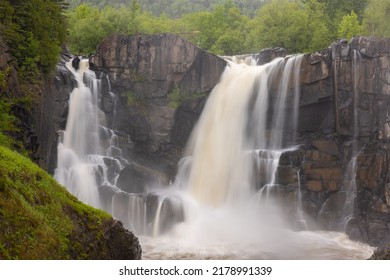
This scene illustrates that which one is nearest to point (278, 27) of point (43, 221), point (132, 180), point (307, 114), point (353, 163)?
point (307, 114)

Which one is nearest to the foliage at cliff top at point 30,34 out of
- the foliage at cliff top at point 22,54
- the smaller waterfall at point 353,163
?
the foliage at cliff top at point 22,54

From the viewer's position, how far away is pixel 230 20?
208 ft

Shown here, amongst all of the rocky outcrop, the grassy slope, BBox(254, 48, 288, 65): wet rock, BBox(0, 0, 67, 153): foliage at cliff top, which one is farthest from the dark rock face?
the grassy slope

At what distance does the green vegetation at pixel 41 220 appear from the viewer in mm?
8359

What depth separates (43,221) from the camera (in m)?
9.62

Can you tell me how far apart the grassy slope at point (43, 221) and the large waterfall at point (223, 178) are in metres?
10.3

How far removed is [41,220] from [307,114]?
23117mm

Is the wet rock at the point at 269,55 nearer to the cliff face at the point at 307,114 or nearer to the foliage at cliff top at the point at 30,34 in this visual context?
the cliff face at the point at 307,114

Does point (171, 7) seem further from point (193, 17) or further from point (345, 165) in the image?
point (345, 165)

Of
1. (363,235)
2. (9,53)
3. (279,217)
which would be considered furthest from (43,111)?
(363,235)

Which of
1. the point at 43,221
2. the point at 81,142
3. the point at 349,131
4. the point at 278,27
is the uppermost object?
the point at 278,27

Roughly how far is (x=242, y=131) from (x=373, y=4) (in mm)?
27587

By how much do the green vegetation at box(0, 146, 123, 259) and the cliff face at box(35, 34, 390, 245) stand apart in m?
11.7

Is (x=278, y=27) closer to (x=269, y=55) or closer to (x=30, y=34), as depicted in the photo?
(x=269, y=55)
